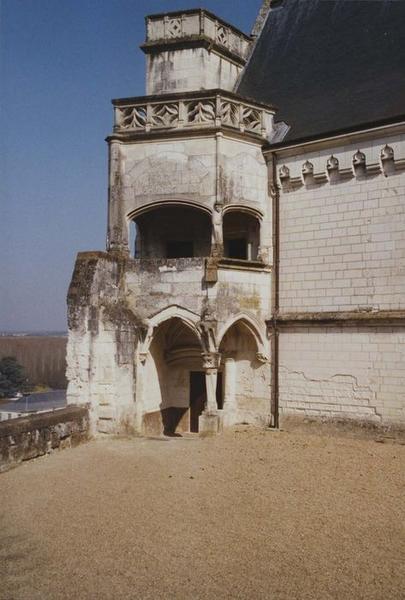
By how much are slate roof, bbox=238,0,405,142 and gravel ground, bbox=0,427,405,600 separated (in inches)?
265

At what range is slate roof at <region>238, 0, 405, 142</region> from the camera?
41.7 ft

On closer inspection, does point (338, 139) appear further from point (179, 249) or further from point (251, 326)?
point (179, 249)

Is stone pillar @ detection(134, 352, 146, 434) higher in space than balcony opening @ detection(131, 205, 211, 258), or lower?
lower

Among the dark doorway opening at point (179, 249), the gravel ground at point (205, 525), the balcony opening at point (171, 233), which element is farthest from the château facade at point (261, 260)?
the gravel ground at point (205, 525)

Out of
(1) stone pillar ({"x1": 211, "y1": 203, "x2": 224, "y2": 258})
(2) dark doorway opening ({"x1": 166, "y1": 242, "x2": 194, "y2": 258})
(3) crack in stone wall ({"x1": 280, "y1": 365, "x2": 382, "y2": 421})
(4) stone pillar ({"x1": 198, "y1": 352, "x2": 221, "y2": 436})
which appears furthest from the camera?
(2) dark doorway opening ({"x1": 166, "y1": 242, "x2": 194, "y2": 258})

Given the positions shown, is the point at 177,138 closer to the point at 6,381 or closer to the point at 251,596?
the point at 251,596

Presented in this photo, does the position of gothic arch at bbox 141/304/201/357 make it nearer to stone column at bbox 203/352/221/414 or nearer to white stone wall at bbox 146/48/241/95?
stone column at bbox 203/352/221/414

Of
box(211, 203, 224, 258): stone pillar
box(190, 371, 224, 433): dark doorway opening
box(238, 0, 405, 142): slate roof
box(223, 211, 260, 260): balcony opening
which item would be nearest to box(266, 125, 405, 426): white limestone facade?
box(238, 0, 405, 142): slate roof

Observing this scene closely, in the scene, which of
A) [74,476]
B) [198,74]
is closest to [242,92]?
[198,74]

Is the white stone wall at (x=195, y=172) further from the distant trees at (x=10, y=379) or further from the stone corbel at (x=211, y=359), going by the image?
the distant trees at (x=10, y=379)

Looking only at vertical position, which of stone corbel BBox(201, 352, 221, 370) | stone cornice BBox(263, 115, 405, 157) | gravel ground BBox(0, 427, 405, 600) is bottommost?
gravel ground BBox(0, 427, 405, 600)

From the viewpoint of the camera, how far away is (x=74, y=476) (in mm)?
9062

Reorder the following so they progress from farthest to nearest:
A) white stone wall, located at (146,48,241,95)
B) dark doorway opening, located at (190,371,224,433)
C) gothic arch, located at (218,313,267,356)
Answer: white stone wall, located at (146,48,241,95) < dark doorway opening, located at (190,371,224,433) < gothic arch, located at (218,313,267,356)

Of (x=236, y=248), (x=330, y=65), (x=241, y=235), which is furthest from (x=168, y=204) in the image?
(x=330, y=65)
